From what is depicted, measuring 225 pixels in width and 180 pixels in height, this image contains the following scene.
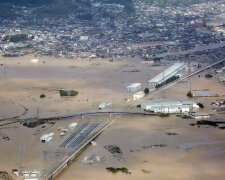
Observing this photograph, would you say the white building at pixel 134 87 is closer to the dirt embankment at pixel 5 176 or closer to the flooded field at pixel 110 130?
the flooded field at pixel 110 130

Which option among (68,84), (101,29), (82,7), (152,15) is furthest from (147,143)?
(82,7)

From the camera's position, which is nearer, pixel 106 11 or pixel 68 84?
pixel 68 84

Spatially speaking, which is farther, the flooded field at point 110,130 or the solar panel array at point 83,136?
the solar panel array at point 83,136

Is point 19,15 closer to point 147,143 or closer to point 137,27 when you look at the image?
point 137,27

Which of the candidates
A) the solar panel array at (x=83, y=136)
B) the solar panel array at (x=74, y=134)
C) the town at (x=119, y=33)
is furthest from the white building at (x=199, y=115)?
the town at (x=119, y=33)

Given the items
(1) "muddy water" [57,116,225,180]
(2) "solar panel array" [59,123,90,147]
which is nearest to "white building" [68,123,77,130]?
(2) "solar panel array" [59,123,90,147]

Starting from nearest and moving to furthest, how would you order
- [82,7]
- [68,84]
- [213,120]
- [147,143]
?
[147,143] < [213,120] < [68,84] < [82,7]
